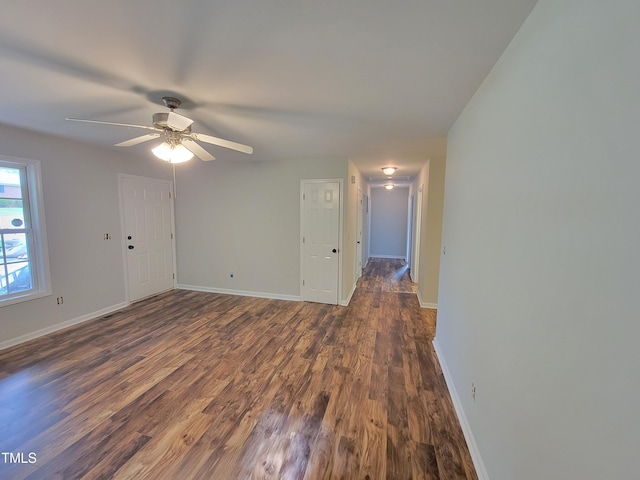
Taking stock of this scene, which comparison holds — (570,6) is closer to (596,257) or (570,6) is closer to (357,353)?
(596,257)

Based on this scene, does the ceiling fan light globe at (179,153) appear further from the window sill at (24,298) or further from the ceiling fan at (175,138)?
the window sill at (24,298)

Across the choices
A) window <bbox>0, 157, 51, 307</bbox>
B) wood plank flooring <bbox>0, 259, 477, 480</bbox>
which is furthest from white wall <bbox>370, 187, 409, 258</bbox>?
window <bbox>0, 157, 51, 307</bbox>

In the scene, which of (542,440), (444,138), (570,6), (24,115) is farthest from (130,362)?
(444,138)

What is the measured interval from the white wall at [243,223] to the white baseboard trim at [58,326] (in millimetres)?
1341

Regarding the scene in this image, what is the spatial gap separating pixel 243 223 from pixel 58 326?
2.78 meters

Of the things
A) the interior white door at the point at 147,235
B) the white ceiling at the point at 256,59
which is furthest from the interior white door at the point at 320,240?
the interior white door at the point at 147,235

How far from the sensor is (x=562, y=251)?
91 cm

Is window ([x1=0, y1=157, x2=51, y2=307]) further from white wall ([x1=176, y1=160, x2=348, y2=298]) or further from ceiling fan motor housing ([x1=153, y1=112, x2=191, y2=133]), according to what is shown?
ceiling fan motor housing ([x1=153, y1=112, x2=191, y2=133])

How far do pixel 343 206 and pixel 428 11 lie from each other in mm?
3054

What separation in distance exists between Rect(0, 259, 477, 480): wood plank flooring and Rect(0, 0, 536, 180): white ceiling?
240cm

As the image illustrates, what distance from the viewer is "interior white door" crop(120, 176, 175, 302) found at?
4.28 m

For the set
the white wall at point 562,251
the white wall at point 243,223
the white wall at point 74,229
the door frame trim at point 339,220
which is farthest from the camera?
the white wall at point 243,223

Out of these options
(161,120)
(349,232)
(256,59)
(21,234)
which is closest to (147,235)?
(21,234)

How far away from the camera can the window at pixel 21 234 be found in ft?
9.66
